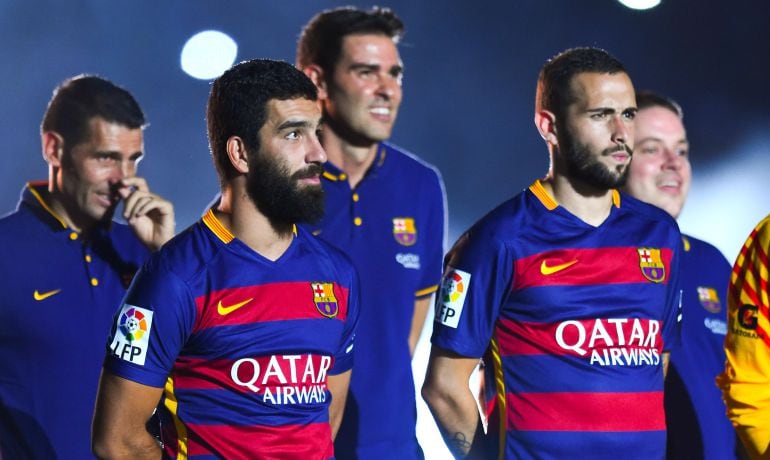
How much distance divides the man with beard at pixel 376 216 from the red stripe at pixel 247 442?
2.92 feet

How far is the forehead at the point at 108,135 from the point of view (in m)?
3.76

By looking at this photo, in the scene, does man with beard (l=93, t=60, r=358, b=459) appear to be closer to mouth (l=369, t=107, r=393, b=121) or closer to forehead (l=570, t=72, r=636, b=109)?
forehead (l=570, t=72, r=636, b=109)

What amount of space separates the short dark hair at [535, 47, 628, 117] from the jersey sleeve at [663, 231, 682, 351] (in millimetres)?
513

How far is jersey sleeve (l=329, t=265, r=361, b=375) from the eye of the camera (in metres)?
3.00

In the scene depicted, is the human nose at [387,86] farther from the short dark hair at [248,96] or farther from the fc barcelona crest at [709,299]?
the fc barcelona crest at [709,299]

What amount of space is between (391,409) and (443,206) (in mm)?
778

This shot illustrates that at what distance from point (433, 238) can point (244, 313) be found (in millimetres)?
1326

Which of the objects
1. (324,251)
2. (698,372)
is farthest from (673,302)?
(324,251)

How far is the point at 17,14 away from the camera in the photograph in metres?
4.61

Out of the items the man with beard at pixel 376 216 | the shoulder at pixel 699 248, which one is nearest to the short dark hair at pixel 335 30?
the man with beard at pixel 376 216

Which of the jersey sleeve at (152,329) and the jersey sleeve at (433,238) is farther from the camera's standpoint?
the jersey sleeve at (433,238)

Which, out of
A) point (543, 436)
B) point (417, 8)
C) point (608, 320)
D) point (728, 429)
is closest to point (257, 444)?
point (543, 436)

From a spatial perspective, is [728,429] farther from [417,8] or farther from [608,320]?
[417,8]

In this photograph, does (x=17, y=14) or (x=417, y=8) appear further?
(x=417, y=8)
